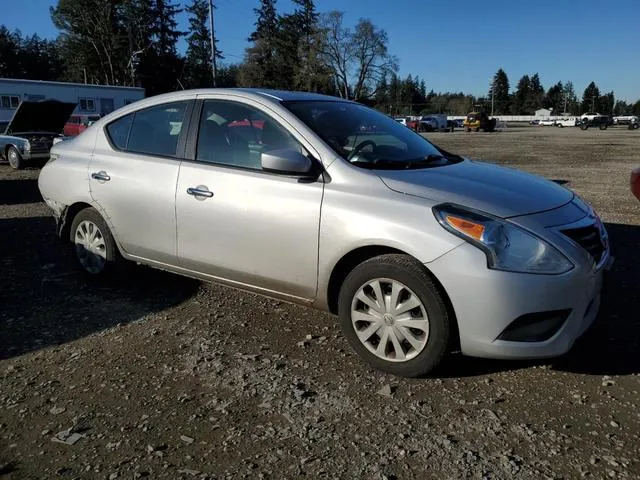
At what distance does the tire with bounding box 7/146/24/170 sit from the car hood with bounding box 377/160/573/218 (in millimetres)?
14724

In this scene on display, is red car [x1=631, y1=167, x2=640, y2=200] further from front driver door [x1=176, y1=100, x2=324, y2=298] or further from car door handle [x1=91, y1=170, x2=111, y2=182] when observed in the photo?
car door handle [x1=91, y1=170, x2=111, y2=182]

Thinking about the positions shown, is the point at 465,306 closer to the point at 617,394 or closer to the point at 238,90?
the point at 617,394

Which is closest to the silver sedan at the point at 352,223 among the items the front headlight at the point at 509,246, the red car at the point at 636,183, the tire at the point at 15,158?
the front headlight at the point at 509,246

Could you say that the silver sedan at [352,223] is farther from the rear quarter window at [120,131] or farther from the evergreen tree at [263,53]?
the evergreen tree at [263,53]

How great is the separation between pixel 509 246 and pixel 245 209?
5.55 ft

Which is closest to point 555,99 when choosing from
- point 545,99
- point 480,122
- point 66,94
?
point 545,99

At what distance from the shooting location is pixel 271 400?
9.98 feet

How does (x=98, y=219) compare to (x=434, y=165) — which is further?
(x=98, y=219)

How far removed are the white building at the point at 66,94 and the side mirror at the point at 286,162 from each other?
24.7 m

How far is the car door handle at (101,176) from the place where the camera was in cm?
449

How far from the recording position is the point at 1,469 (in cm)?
246

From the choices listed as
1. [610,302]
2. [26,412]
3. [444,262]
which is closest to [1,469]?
[26,412]

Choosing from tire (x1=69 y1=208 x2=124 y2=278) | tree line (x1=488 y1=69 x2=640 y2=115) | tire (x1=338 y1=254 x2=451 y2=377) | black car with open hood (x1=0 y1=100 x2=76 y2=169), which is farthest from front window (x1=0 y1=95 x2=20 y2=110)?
tree line (x1=488 y1=69 x2=640 y2=115)

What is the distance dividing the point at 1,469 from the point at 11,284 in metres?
2.97
